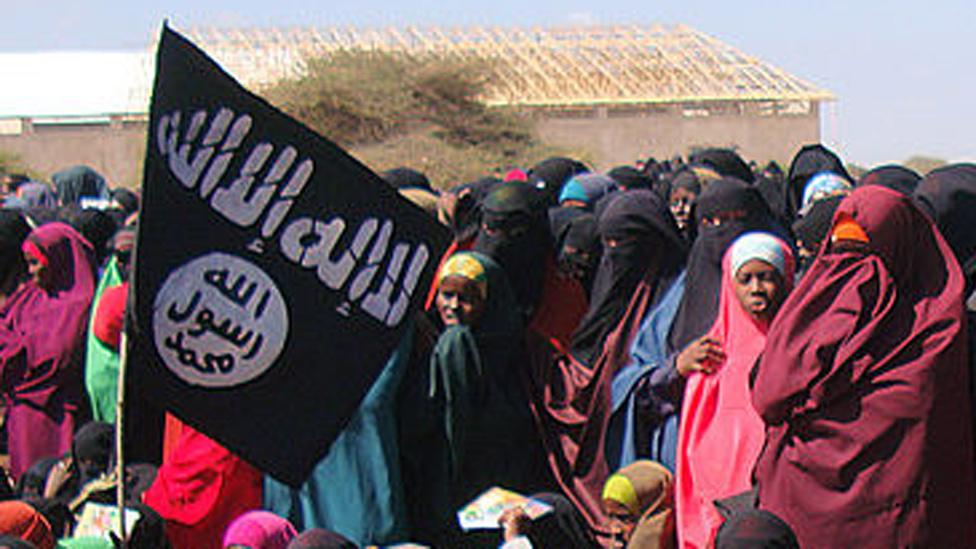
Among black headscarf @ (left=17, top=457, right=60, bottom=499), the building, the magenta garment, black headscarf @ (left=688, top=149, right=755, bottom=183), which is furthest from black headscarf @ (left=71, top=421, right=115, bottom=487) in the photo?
the building

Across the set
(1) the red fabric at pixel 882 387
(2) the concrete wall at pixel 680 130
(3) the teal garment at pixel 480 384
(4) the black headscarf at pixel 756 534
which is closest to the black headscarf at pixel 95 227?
(3) the teal garment at pixel 480 384

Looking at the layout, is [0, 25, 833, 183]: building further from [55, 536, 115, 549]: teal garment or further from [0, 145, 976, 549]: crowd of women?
[55, 536, 115, 549]: teal garment

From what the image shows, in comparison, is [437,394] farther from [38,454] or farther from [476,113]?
[476,113]

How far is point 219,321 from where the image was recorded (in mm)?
4105

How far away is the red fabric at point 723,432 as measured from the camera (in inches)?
201

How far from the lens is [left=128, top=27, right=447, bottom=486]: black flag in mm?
3980

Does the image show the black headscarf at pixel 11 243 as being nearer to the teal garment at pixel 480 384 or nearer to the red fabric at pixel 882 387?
the teal garment at pixel 480 384

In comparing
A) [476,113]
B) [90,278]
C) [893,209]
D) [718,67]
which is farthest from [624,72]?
[893,209]

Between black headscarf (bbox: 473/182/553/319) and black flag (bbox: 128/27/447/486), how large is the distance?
5.55 ft

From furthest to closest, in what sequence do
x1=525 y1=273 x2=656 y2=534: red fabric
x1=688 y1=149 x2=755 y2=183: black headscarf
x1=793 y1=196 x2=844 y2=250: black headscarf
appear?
x1=688 y1=149 x2=755 y2=183: black headscarf, x1=793 y1=196 x2=844 y2=250: black headscarf, x1=525 y1=273 x2=656 y2=534: red fabric

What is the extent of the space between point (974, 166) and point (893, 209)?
1626 millimetres

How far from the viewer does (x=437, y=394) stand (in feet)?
17.4

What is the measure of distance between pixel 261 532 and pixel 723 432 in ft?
4.62

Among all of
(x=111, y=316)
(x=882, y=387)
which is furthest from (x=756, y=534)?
(x=111, y=316)
